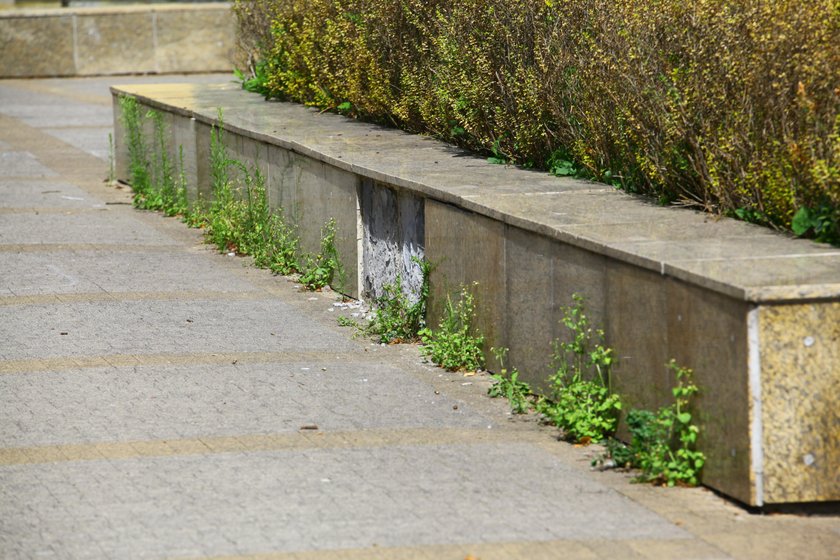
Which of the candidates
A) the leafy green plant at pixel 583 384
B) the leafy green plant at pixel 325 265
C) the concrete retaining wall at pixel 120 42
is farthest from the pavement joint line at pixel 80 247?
the concrete retaining wall at pixel 120 42

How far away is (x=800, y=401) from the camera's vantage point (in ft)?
17.8

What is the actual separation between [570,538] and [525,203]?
2673 millimetres

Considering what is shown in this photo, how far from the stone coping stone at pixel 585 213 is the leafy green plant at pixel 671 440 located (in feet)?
1.55

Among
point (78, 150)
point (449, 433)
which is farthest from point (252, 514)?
point (78, 150)

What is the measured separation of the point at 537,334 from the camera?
23.0 ft

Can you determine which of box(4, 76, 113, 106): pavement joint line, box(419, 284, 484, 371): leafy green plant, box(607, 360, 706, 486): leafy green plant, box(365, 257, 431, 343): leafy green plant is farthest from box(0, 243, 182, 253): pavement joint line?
box(4, 76, 113, 106): pavement joint line

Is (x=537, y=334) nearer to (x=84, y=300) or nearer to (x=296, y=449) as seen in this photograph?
(x=296, y=449)

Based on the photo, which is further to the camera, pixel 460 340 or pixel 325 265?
pixel 325 265

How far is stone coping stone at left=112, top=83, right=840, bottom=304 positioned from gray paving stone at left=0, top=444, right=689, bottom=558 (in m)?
1.01

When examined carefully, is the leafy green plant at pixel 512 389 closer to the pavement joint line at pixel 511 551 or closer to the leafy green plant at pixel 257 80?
the pavement joint line at pixel 511 551

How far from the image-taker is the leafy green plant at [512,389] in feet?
22.9

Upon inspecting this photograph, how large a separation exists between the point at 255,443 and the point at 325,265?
12.1ft

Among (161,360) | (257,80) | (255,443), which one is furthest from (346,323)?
(257,80)

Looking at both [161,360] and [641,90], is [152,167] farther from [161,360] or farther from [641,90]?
[641,90]
